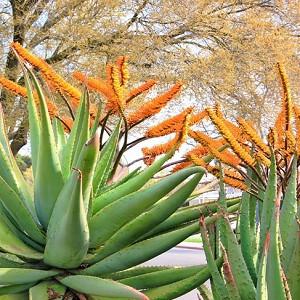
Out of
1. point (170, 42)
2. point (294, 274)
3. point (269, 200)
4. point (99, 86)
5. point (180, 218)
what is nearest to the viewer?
point (294, 274)

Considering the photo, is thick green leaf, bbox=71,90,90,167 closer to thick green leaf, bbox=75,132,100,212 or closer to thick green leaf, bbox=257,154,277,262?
thick green leaf, bbox=75,132,100,212

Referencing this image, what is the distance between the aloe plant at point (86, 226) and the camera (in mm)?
1659

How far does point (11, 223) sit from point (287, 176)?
0.85 metres

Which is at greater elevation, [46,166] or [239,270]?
[46,166]

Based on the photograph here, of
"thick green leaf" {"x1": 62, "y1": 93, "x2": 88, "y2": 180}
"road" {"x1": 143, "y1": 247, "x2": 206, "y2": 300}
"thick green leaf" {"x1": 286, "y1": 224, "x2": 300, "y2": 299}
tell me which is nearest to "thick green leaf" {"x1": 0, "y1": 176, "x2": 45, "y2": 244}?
"thick green leaf" {"x1": 62, "y1": 93, "x2": 88, "y2": 180}

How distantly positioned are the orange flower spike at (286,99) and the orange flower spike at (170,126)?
340 millimetres

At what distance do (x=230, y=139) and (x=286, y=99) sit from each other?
248 mm

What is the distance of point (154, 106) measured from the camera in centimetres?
195

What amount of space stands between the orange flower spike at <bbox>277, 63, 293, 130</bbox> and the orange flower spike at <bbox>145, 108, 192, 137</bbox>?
1.12ft

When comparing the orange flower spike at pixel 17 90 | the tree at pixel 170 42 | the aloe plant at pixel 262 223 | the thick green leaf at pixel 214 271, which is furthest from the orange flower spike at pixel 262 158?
the tree at pixel 170 42

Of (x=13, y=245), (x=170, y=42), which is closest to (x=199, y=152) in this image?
(x=13, y=245)

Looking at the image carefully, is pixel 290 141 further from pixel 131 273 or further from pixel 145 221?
pixel 131 273

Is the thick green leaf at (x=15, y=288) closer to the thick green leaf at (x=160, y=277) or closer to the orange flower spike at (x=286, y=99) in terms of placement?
the thick green leaf at (x=160, y=277)

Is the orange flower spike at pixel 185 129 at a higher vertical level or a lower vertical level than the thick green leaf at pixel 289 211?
higher
